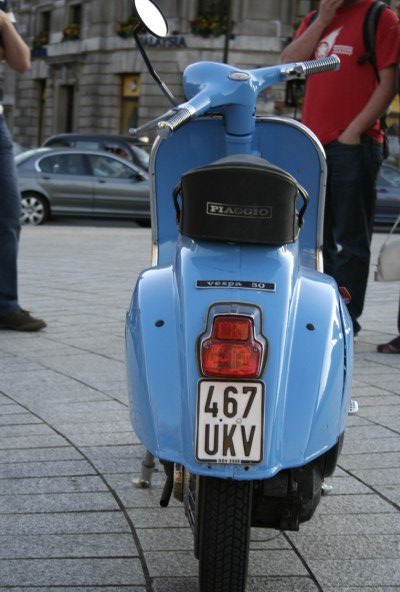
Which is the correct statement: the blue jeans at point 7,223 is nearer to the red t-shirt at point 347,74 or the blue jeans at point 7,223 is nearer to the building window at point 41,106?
the red t-shirt at point 347,74

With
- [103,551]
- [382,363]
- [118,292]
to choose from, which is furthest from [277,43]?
[103,551]

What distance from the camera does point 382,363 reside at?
6.38 meters

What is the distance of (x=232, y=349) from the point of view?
109 inches

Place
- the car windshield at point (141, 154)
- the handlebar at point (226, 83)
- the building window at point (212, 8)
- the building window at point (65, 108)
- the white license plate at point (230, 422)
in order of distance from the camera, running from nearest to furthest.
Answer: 1. the white license plate at point (230, 422)
2. the handlebar at point (226, 83)
3. the car windshield at point (141, 154)
4. the building window at point (212, 8)
5. the building window at point (65, 108)

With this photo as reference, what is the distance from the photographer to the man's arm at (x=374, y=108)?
6559mm

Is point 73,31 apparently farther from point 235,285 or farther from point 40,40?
point 235,285

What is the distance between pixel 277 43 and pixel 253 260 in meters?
41.3

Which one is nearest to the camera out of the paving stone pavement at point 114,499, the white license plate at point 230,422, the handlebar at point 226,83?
the white license plate at point 230,422

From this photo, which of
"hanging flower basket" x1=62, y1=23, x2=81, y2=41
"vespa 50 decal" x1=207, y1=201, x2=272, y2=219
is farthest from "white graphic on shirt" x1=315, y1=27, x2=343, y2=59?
"hanging flower basket" x1=62, y1=23, x2=81, y2=41

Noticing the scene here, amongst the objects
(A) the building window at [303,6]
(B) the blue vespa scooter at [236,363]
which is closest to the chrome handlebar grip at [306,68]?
(B) the blue vespa scooter at [236,363]

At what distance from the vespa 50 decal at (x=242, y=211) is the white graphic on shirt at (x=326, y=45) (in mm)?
3785

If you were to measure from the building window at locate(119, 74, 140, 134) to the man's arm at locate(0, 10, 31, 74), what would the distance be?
38.5 metres

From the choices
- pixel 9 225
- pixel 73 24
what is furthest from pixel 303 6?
pixel 9 225

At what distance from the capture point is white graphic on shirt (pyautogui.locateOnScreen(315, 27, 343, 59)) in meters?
6.65
